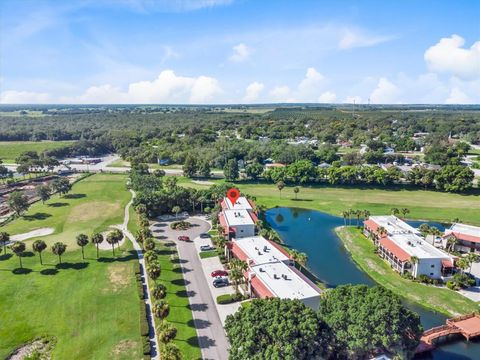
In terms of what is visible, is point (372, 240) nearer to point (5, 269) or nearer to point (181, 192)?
point (181, 192)

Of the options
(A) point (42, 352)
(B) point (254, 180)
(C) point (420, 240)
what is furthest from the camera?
(B) point (254, 180)

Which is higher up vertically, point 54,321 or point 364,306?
point 364,306

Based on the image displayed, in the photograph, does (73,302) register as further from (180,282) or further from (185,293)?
(185,293)

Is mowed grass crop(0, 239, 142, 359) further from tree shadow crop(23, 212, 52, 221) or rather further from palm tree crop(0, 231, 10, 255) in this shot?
tree shadow crop(23, 212, 52, 221)

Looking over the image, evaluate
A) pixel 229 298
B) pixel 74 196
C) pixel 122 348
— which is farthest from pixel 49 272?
pixel 74 196

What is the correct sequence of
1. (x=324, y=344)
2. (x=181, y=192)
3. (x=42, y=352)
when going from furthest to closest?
(x=181, y=192)
(x=42, y=352)
(x=324, y=344)

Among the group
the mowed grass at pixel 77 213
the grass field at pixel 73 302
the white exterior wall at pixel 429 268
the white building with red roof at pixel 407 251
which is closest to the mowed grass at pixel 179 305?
the grass field at pixel 73 302

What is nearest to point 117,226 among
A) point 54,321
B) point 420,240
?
point 54,321
